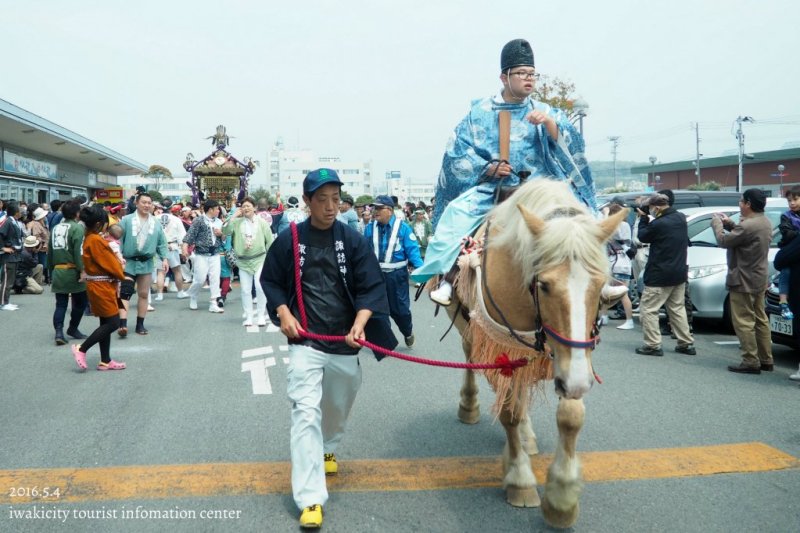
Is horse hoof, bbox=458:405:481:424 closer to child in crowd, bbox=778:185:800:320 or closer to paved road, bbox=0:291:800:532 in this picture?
paved road, bbox=0:291:800:532

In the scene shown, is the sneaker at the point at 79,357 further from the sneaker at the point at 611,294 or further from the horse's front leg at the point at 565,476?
the sneaker at the point at 611,294

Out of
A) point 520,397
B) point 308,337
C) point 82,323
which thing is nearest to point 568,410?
point 520,397

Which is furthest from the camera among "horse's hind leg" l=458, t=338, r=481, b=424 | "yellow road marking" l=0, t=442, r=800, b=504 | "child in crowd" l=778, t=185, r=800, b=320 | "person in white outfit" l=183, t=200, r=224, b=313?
"person in white outfit" l=183, t=200, r=224, b=313

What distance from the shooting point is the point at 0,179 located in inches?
794

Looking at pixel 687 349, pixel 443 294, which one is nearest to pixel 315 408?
pixel 443 294

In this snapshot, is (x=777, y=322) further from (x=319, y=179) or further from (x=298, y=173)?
(x=298, y=173)

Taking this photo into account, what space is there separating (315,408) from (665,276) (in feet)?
18.5

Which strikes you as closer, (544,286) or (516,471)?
(544,286)

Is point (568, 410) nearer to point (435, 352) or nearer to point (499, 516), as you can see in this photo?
point (499, 516)

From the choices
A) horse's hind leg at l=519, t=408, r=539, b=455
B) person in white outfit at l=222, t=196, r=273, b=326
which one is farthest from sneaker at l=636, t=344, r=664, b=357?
person in white outfit at l=222, t=196, r=273, b=326

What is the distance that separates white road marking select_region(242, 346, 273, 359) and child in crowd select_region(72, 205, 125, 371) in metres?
Result: 1.44

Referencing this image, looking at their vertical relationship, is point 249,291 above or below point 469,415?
above

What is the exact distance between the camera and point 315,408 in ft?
11.4

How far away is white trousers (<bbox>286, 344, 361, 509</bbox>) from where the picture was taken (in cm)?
337
